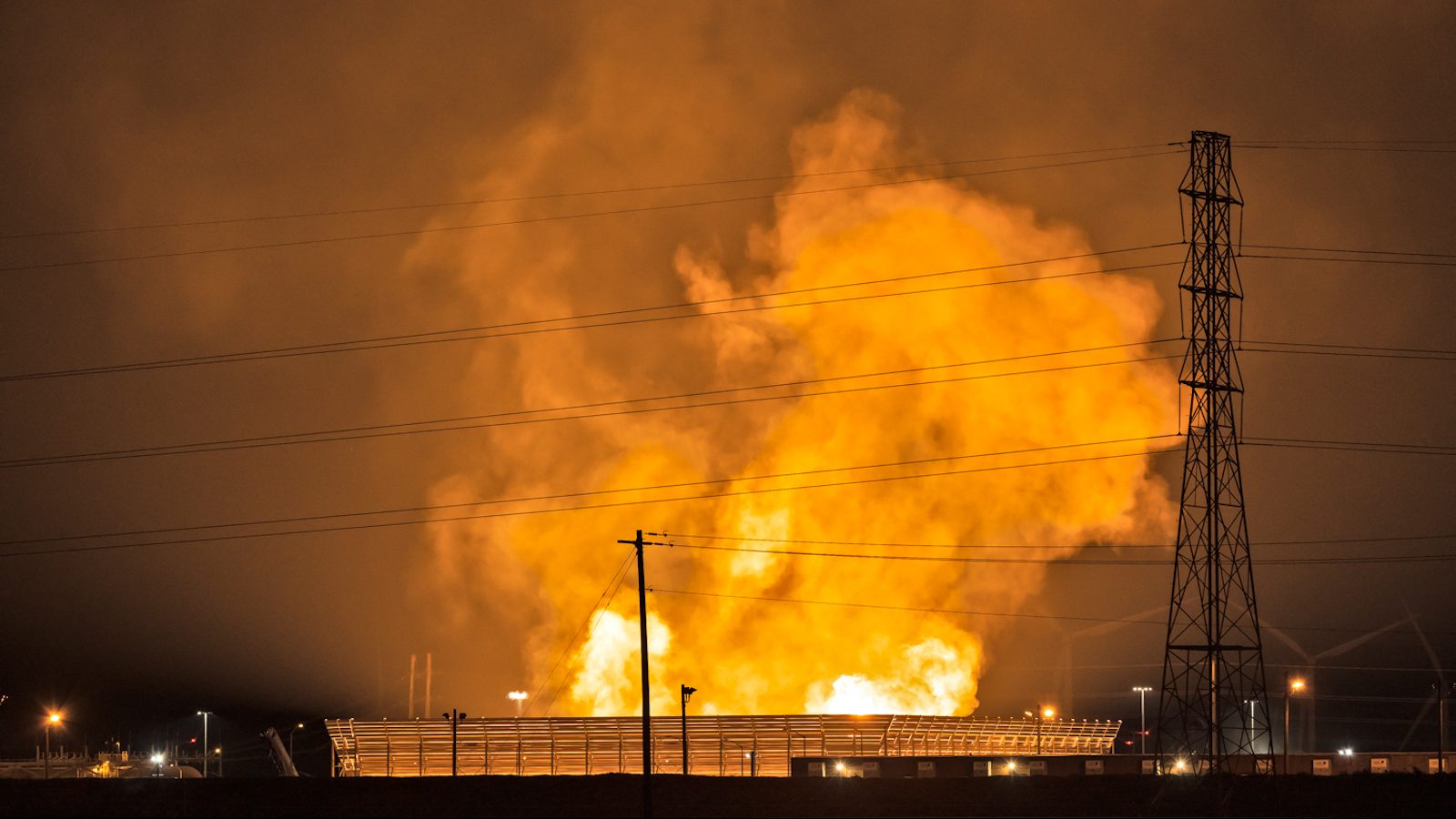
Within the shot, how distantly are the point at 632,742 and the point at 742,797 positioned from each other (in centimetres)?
4347

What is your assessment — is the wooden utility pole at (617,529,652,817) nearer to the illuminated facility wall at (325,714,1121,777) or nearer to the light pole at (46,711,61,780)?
the illuminated facility wall at (325,714,1121,777)

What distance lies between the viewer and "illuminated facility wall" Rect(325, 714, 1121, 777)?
112 metres

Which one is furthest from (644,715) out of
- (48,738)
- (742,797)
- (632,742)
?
(48,738)

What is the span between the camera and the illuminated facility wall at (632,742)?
112500 mm

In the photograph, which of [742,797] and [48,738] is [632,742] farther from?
[48,738]

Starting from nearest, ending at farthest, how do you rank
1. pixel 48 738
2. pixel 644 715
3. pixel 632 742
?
pixel 644 715, pixel 632 742, pixel 48 738

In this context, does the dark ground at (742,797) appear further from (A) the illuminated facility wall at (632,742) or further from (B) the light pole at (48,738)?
(B) the light pole at (48,738)

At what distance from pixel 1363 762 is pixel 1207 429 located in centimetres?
5628

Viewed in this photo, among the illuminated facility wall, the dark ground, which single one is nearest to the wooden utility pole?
the dark ground

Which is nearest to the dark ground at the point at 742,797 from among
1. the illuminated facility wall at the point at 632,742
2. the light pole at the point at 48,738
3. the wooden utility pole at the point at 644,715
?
the wooden utility pole at the point at 644,715

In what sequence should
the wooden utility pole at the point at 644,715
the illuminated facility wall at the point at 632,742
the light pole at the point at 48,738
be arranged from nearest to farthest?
the wooden utility pole at the point at 644,715 → the light pole at the point at 48,738 → the illuminated facility wall at the point at 632,742

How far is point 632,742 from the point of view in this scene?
4434 inches

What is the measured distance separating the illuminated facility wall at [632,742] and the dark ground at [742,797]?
37.4m

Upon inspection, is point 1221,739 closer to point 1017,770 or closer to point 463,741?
point 1017,770
